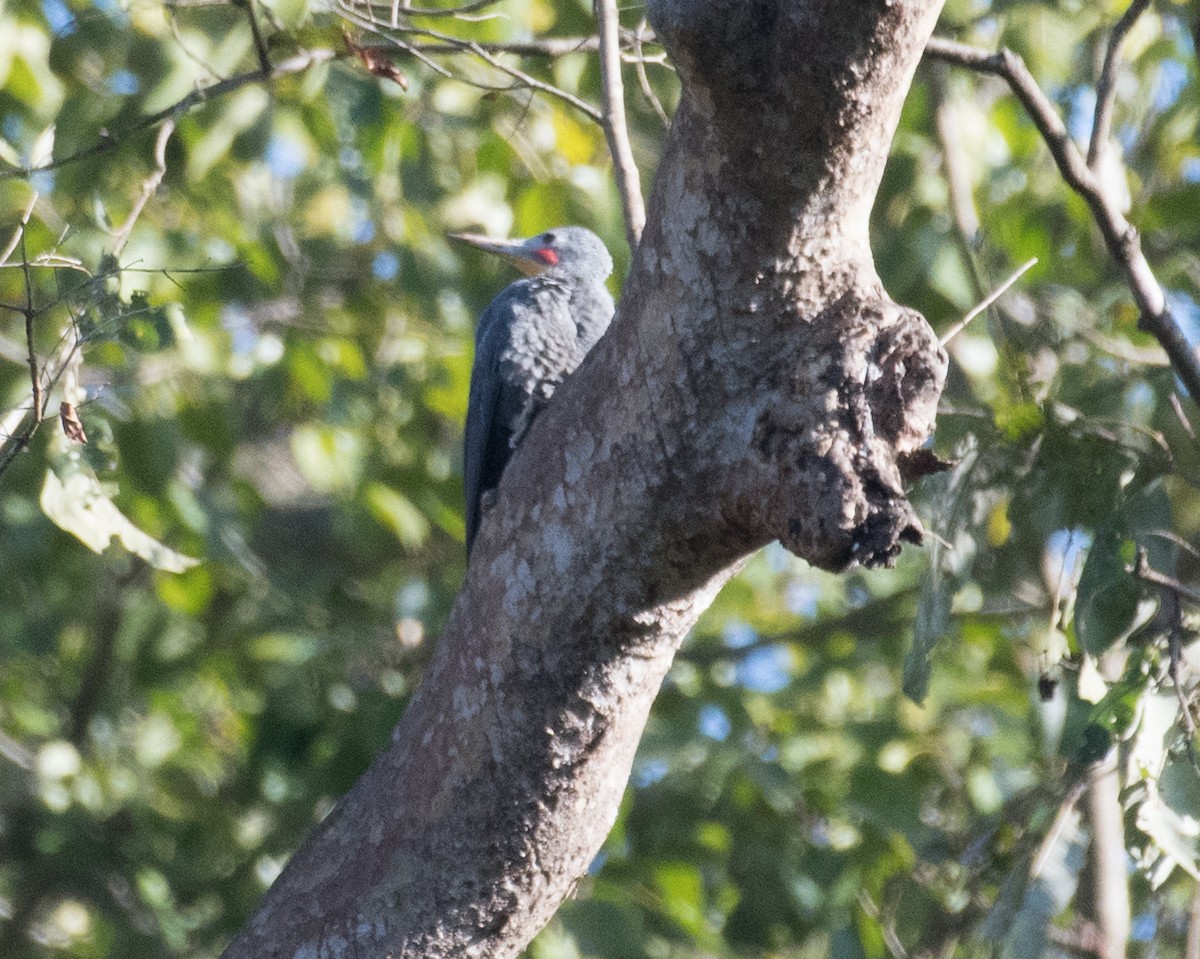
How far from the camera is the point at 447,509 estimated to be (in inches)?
178

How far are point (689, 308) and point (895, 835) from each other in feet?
8.88

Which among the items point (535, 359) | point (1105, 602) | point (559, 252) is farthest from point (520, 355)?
point (1105, 602)

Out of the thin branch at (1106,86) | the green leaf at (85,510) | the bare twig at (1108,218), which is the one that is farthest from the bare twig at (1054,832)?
the green leaf at (85,510)

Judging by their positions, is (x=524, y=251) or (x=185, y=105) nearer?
(x=185, y=105)

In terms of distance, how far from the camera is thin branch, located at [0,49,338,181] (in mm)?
2342

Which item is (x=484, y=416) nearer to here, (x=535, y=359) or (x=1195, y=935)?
(x=535, y=359)

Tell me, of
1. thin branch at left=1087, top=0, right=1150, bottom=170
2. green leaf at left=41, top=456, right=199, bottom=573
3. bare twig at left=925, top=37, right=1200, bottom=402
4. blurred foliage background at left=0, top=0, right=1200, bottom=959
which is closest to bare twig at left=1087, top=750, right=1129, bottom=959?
blurred foliage background at left=0, top=0, right=1200, bottom=959

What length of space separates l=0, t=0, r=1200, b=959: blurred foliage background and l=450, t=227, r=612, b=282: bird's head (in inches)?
4.2

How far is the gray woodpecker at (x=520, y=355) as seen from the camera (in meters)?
3.27

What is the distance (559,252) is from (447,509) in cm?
111

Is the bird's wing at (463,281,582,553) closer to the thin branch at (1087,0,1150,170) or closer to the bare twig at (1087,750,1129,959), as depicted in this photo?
the thin branch at (1087,0,1150,170)

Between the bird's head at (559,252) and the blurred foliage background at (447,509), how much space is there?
11cm

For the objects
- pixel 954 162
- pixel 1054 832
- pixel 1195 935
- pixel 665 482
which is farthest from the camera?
pixel 954 162

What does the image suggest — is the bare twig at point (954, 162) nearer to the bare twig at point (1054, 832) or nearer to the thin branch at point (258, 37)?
the bare twig at point (1054, 832)
